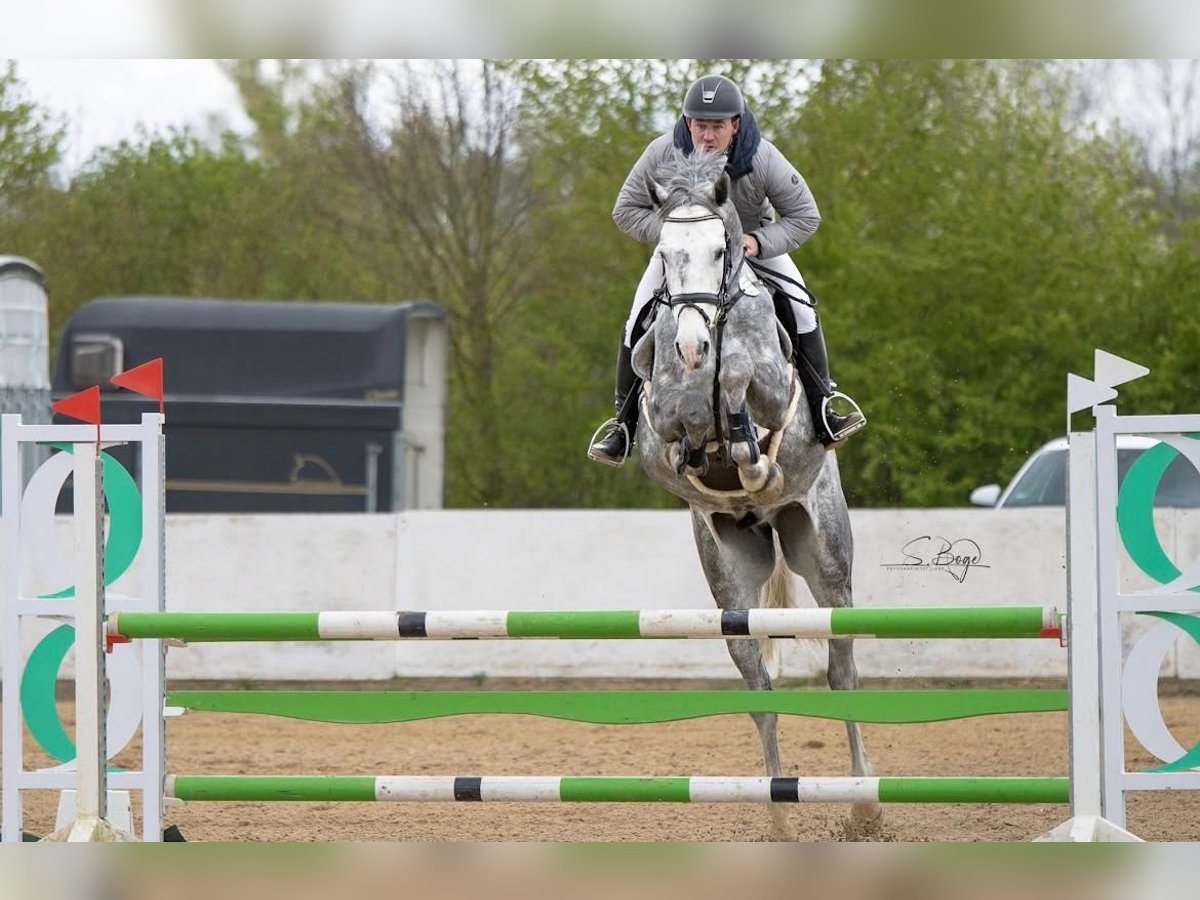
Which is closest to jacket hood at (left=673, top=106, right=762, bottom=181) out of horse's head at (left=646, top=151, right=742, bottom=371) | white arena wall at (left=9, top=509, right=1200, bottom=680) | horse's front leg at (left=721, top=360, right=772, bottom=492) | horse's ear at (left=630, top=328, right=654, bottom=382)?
horse's head at (left=646, top=151, right=742, bottom=371)

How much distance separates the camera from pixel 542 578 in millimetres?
9477

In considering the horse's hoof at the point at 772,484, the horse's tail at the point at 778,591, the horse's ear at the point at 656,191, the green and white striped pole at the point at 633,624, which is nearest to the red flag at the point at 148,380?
the green and white striped pole at the point at 633,624

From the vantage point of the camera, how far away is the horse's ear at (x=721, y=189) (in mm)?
4469

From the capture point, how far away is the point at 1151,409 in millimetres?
14094

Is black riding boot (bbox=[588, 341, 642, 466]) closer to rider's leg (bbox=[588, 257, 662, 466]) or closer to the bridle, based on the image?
rider's leg (bbox=[588, 257, 662, 466])

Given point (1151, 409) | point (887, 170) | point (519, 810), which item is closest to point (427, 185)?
point (887, 170)

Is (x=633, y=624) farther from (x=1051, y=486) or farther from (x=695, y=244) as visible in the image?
(x=1051, y=486)

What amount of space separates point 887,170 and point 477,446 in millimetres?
5160

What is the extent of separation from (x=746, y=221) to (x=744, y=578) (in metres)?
1.18

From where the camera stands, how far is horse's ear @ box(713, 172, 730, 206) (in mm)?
4469

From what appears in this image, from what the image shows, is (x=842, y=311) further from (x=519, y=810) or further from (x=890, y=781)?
(x=890, y=781)

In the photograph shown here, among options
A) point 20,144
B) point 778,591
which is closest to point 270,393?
point 20,144

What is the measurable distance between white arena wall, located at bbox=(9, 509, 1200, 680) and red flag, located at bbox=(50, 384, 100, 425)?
205 inches

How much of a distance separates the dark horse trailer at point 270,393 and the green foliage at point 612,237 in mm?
2866
